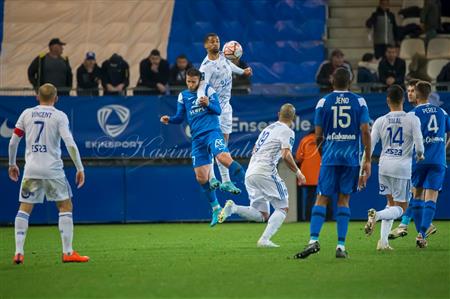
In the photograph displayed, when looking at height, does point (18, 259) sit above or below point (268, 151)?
below

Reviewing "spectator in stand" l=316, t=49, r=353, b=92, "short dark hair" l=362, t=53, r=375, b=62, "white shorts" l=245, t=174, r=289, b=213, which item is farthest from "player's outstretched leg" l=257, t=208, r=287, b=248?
"short dark hair" l=362, t=53, r=375, b=62

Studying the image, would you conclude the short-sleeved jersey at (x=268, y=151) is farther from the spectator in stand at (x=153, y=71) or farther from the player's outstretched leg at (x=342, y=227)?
the spectator in stand at (x=153, y=71)

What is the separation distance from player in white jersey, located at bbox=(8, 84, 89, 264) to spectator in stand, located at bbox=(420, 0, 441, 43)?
1479cm

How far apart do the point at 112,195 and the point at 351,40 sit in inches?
335

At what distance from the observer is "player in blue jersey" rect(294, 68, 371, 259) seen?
13.2 meters

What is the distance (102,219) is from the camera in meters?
22.1

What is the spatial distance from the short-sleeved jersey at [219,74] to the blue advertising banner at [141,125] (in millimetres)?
4234

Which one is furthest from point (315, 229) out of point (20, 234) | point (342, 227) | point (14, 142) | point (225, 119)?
point (225, 119)

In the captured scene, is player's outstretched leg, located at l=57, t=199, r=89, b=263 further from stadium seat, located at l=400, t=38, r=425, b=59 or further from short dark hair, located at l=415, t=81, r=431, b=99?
stadium seat, located at l=400, t=38, r=425, b=59

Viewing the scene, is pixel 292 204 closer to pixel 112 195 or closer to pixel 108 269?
pixel 112 195

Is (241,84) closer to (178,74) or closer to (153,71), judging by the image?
(178,74)

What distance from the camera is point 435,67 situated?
25.1m

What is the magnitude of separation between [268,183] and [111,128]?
7.37 metres

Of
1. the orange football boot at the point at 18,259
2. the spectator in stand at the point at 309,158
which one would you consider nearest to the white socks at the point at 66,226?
the orange football boot at the point at 18,259
